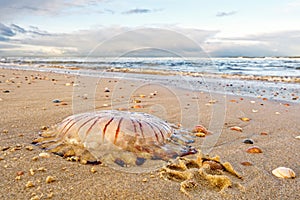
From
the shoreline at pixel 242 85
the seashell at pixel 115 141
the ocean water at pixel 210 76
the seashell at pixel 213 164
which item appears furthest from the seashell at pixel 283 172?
the shoreline at pixel 242 85

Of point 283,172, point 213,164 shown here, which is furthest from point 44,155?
point 283,172

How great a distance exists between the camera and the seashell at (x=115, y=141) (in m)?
2.55

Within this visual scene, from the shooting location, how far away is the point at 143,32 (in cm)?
338

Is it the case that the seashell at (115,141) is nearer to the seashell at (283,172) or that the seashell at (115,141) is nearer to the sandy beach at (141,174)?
the sandy beach at (141,174)

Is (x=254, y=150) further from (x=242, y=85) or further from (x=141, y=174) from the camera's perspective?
(x=242, y=85)

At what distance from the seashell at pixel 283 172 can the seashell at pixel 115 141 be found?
2.58 feet

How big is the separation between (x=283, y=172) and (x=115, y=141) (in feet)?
4.99

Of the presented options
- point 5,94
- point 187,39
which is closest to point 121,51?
point 187,39

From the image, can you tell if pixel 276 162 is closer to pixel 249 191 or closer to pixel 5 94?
pixel 249 191

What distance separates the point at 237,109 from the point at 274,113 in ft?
2.33

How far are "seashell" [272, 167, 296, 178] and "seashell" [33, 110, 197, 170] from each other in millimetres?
788

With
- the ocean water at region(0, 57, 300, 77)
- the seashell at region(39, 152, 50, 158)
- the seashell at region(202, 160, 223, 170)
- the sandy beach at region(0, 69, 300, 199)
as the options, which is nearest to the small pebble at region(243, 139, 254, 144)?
the sandy beach at region(0, 69, 300, 199)

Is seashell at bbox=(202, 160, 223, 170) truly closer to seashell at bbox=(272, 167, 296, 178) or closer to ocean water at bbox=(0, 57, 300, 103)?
seashell at bbox=(272, 167, 296, 178)

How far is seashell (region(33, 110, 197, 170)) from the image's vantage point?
255cm
